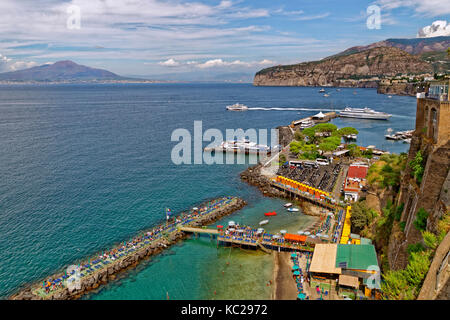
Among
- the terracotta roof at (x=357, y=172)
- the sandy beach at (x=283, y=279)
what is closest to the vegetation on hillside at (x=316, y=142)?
the terracotta roof at (x=357, y=172)

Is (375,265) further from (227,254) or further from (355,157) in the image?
(355,157)

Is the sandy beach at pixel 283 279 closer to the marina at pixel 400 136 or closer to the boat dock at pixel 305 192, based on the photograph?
the boat dock at pixel 305 192

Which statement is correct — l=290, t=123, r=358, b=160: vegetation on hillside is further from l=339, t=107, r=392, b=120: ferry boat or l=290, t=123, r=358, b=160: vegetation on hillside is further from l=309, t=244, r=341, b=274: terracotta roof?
l=339, t=107, r=392, b=120: ferry boat

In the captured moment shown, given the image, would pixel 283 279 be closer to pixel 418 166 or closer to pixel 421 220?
pixel 421 220

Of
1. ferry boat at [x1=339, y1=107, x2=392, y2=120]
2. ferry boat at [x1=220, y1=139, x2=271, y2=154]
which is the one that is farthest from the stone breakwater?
ferry boat at [x1=339, y1=107, x2=392, y2=120]

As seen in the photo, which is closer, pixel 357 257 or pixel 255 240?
pixel 357 257

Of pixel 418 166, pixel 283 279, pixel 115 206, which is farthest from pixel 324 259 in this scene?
pixel 115 206

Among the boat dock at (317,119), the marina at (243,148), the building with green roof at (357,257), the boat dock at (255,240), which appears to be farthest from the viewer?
the boat dock at (317,119)

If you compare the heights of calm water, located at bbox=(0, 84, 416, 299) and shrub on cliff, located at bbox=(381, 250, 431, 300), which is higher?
shrub on cliff, located at bbox=(381, 250, 431, 300)

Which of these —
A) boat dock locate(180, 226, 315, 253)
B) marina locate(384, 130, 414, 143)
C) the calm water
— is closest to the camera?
the calm water
